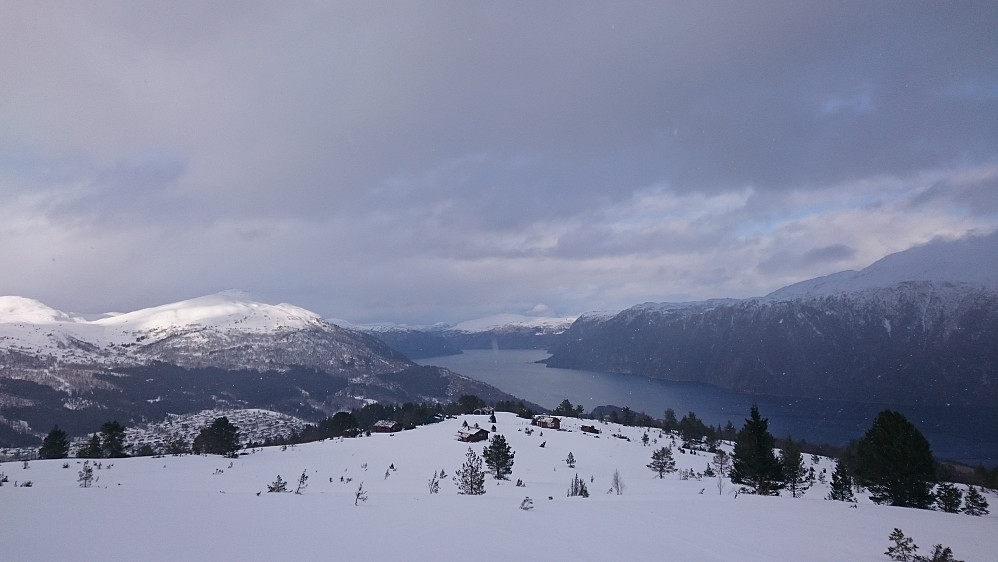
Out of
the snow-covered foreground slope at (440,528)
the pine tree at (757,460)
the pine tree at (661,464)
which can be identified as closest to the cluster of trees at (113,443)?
the snow-covered foreground slope at (440,528)

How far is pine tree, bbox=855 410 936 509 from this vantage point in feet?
60.3

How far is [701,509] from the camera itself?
9.77 meters

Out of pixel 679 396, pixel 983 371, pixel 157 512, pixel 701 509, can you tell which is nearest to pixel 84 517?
pixel 157 512

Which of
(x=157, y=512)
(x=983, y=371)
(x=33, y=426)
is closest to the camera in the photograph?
(x=157, y=512)

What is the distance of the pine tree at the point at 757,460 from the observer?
19.6m

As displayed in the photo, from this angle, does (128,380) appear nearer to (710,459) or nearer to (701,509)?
(710,459)

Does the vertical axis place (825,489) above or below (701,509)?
below

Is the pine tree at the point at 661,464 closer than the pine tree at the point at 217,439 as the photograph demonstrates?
Yes

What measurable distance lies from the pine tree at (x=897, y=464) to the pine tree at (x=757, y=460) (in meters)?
4.02

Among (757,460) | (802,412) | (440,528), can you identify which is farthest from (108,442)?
(802,412)

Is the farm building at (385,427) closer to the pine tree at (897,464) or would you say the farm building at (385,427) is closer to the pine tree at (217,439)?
the pine tree at (217,439)

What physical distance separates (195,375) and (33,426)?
262 feet

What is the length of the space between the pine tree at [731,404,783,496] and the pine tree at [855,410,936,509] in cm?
402

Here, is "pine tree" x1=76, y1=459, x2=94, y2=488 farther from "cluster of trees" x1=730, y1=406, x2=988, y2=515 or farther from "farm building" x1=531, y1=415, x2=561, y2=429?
"farm building" x1=531, y1=415, x2=561, y2=429
